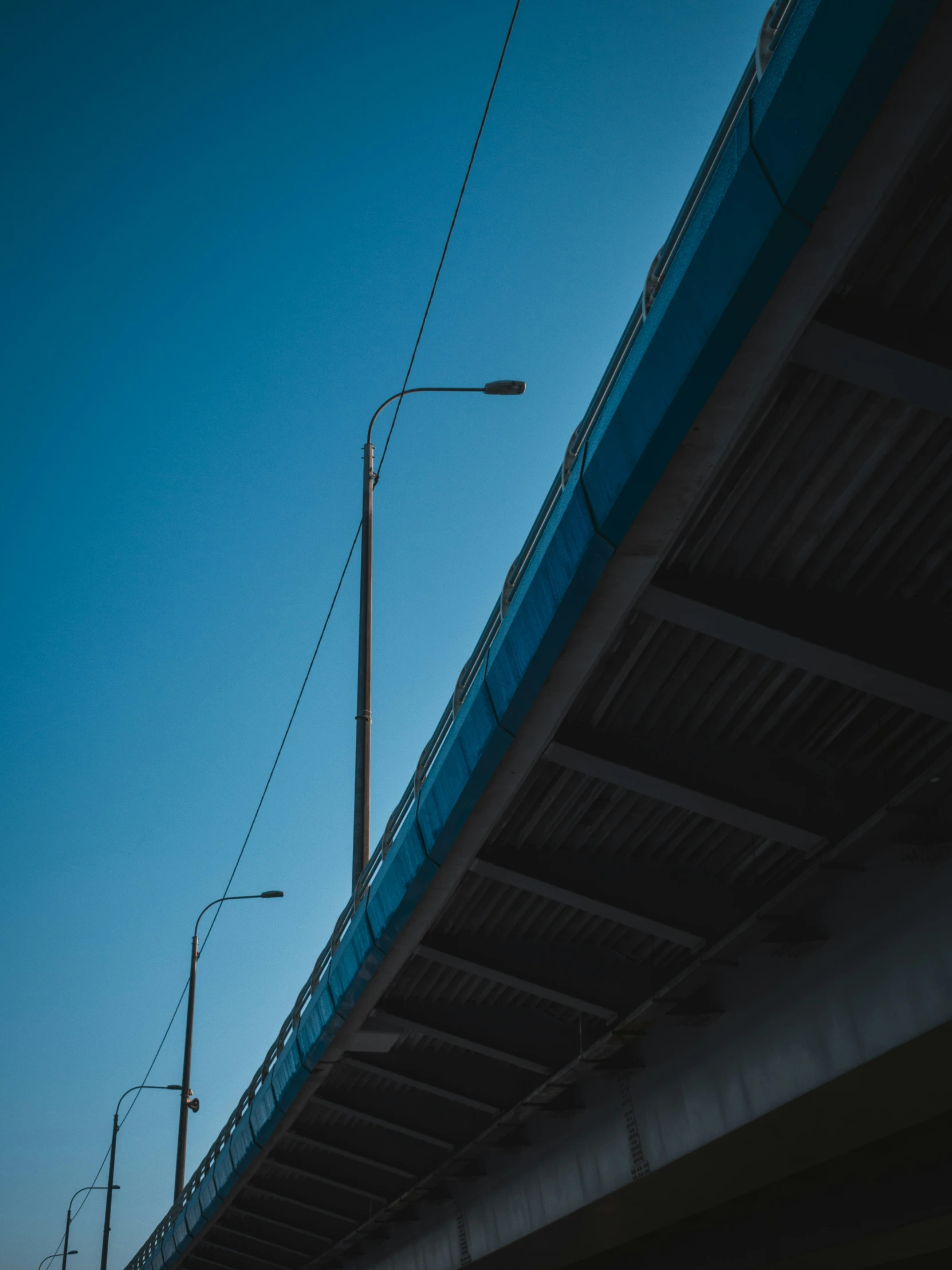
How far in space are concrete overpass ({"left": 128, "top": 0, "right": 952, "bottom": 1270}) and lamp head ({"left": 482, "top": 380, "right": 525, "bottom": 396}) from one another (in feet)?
33.3

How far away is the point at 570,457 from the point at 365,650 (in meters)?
14.3

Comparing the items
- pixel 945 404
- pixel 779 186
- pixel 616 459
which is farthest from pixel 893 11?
pixel 616 459

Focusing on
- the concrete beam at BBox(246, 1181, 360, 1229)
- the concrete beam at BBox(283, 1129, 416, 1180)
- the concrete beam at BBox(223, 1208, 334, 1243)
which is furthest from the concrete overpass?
the concrete beam at BBox(223, 1208, 334, 1243)

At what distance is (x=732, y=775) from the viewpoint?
970 cm

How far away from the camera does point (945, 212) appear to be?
5.96 m

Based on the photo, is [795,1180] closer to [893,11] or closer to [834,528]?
[834,528]

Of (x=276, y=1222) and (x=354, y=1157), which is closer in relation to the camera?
(x=354, y=1157)

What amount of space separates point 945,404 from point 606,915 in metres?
6.30

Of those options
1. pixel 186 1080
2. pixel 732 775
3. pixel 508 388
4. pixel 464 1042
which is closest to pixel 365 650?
pixel 508 388

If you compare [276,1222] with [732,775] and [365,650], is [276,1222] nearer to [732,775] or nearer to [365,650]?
[365,650]

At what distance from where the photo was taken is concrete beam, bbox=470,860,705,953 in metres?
11.2

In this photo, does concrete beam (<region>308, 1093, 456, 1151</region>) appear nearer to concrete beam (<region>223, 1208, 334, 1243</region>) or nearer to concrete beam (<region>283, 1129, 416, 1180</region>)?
concrete beam (<region>283, 1129, 416, 1180</region>)

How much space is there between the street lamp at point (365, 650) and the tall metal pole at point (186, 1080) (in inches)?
1154

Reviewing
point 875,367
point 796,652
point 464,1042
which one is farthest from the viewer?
point 464,1042
